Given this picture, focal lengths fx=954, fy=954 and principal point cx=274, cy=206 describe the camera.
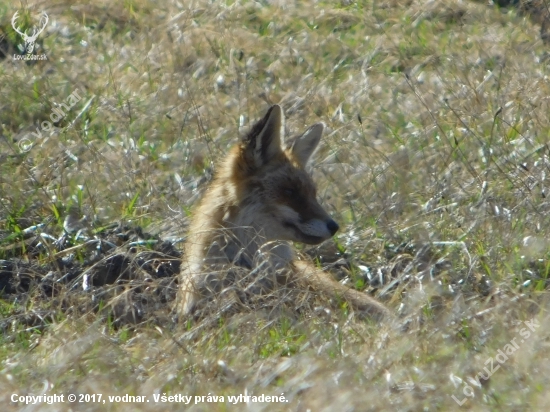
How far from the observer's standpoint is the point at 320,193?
26.5 ft

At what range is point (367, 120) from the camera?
355 inches

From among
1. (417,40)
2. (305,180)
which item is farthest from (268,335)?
(417,40)

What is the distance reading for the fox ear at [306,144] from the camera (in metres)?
7.38

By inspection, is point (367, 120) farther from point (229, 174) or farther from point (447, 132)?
point (229, 174)

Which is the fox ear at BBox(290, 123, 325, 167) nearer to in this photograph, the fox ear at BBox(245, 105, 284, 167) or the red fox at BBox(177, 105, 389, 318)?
the red fox at BBox(177, 105, 389, 318)

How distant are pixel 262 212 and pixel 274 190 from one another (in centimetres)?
21

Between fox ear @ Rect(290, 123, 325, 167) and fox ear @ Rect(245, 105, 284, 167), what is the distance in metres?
0.35

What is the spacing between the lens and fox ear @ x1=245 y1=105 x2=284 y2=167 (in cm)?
680

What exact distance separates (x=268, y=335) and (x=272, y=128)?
205cm

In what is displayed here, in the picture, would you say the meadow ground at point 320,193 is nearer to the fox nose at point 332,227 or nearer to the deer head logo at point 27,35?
the deer head logo at point 27,35

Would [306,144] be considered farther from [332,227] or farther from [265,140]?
[332,227]

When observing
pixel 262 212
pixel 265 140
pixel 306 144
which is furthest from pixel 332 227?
pixel 306 144

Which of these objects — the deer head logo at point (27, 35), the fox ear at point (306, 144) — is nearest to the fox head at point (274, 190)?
the fox ear at point (306, 144)

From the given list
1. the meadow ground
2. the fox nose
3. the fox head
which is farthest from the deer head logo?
the fox nose
